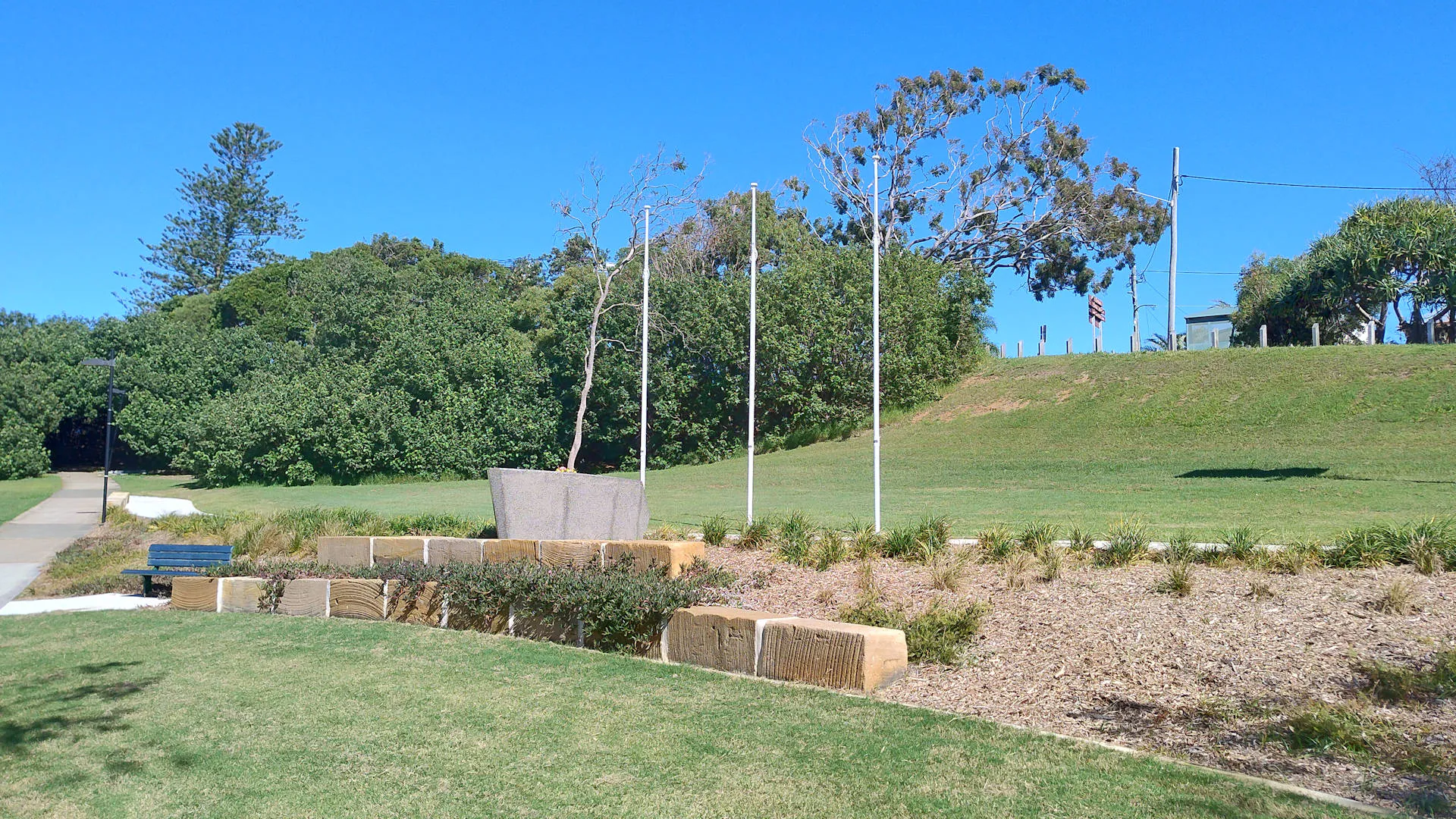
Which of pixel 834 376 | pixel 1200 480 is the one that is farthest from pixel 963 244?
pixel 1200 480

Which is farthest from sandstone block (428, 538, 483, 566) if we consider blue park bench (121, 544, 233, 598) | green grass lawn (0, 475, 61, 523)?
green grass lawn (0, 475, 61, 523)

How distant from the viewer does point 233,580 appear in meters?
10.3

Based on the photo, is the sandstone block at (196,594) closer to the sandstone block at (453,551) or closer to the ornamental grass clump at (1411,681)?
the sandstone block at (453,551)

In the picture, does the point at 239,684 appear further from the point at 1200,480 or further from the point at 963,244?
the point at 963,244

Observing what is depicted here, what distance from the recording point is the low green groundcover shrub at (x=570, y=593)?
752 centimetres

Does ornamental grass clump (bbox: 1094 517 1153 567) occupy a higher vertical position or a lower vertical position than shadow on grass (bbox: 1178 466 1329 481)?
lower

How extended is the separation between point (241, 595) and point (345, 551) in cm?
136

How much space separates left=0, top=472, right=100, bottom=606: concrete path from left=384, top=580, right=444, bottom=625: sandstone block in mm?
5737

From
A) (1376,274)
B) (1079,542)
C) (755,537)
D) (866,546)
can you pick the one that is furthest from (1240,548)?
(1376,274)

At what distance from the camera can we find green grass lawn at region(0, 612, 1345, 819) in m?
4.36

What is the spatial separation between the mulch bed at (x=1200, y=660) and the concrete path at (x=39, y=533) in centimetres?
1131

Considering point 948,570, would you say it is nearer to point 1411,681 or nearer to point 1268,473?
point 1411,681

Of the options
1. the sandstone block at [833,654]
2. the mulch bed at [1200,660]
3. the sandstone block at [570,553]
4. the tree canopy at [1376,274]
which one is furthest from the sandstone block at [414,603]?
the tree canopy at [1376,274]

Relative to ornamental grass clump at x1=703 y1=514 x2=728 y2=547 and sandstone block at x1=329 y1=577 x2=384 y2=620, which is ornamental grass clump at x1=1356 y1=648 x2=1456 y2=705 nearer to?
ornamental grass clump at x1=703 y1=514 x2=728 y2=547
